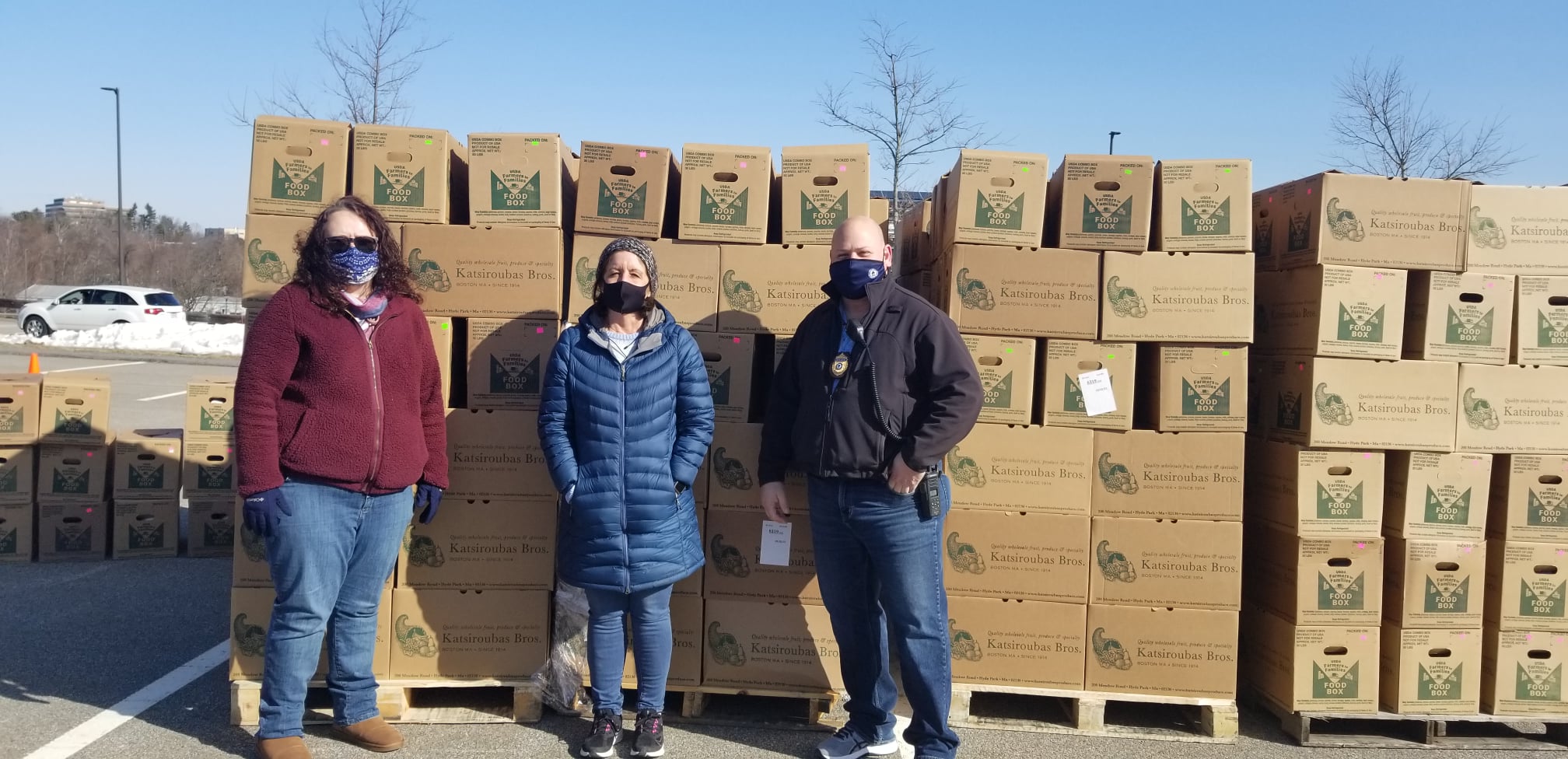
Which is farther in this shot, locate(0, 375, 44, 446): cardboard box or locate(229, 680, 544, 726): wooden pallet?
locate(0, 375, 44, 446): cardboard box

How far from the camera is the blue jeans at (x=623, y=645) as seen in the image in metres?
3.64

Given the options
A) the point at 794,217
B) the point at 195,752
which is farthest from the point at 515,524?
the point at 794,217

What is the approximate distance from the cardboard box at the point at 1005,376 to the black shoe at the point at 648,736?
184cm

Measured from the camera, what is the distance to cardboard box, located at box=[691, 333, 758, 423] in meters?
4.08

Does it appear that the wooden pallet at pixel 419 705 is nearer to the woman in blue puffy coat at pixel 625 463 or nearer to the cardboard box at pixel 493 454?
the woman in blue puffy coat at pixel 625 463

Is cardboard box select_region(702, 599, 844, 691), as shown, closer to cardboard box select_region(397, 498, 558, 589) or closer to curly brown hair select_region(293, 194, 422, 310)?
cardboard box select_region(397, 498, 558, 589)

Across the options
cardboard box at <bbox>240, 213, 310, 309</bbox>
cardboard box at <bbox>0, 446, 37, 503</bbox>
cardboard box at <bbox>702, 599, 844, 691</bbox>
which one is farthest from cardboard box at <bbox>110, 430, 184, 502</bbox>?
cardboard box at <bbox>702, 599, 844, 691</bbox>

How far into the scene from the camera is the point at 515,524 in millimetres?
4070

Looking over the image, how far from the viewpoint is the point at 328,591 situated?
3477 millimetres

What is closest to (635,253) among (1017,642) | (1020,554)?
(1020,554)

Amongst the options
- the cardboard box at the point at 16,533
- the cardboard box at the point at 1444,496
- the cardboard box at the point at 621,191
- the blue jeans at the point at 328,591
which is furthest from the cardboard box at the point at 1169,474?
the cardboard box at the point at 16,533

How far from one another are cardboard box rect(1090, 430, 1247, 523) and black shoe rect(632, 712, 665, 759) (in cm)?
204

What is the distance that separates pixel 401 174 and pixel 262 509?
1549mm

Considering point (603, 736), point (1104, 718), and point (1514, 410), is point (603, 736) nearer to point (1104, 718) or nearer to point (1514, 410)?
point (1104, 718)
